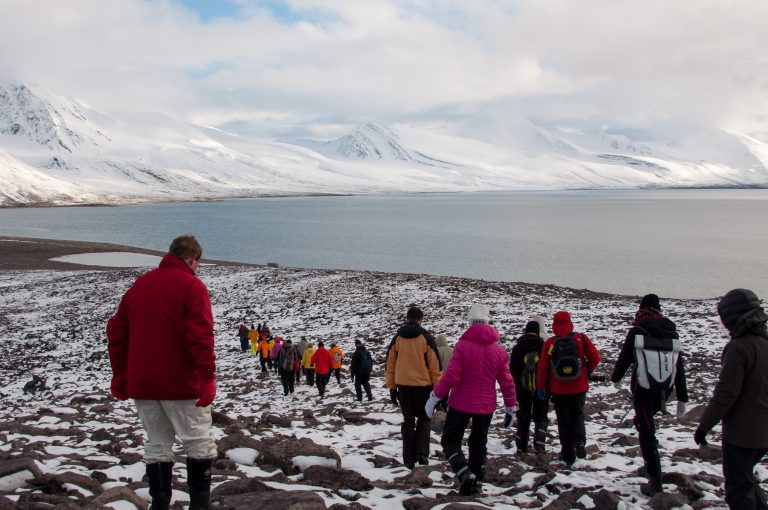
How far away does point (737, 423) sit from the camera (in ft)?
17.6

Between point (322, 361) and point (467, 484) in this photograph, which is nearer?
point (467, 484)

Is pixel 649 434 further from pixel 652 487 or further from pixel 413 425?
pixel 413 425

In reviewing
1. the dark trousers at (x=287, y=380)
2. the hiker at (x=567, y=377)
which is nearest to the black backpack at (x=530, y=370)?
the hiker at (x=567, y=377)

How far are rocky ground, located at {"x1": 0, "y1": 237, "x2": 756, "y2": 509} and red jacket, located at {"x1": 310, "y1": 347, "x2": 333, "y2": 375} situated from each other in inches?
27.9

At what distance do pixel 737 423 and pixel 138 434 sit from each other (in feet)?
27.0

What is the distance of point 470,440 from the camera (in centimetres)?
723

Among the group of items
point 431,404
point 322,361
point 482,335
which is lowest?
point 322,361

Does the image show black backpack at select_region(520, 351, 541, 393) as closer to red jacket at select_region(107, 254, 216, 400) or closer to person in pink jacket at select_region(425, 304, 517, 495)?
person in pink jacket at select_region(425, 304, 517, 495)

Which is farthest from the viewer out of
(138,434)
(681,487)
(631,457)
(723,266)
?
(723,266)

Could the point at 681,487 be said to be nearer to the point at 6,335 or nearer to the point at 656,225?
the point at 6,335

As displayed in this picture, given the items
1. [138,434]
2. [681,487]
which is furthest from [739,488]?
[138,434]

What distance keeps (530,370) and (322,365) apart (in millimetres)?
8100

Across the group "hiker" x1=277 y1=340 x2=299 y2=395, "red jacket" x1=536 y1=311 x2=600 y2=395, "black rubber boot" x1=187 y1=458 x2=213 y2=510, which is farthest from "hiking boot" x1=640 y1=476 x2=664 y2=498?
"hiker" x1=277 y1=340 x2=299 y2=395

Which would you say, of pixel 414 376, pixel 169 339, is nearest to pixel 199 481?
pixel 169 339
